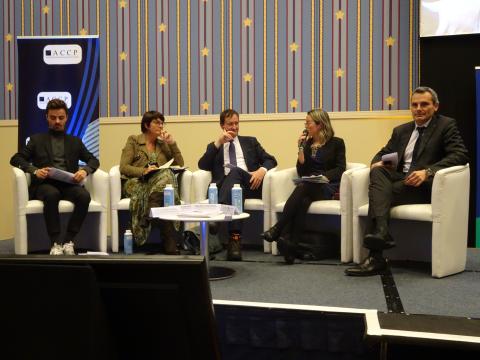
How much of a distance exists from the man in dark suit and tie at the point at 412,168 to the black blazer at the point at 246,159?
1070 millimetres

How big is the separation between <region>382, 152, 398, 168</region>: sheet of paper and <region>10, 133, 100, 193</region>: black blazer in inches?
88.2

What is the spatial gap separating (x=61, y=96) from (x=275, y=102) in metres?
1.94

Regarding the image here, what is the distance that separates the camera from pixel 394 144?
409cm

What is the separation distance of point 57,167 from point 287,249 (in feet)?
6.34

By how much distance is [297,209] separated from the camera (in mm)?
4102

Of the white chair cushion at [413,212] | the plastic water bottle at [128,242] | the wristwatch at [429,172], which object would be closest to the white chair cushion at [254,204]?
the plastic water bottle at [128,242]

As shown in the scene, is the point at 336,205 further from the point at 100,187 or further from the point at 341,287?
the point at 100,187

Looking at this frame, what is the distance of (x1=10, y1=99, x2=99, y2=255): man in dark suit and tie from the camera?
4.27m

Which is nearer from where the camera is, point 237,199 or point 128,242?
point 237,199

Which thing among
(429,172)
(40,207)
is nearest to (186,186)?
(40,207)

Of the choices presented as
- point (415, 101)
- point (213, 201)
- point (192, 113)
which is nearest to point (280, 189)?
point (213, 201)

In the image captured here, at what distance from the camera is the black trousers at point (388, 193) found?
370 centimetres

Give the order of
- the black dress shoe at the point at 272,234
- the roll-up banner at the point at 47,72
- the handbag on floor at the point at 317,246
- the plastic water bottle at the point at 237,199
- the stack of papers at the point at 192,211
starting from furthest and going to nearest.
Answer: the roll-up banner at the point at 47,72 < the handbag on floor at the point at 317,246 < the black dress shoe at the point at 272,234 < the plastic water bottle at the point at 237,199 < the stack of papers at the point at 192,211

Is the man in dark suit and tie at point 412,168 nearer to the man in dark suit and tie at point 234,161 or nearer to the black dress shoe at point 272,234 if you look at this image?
the black dress shoe at point 272,234
